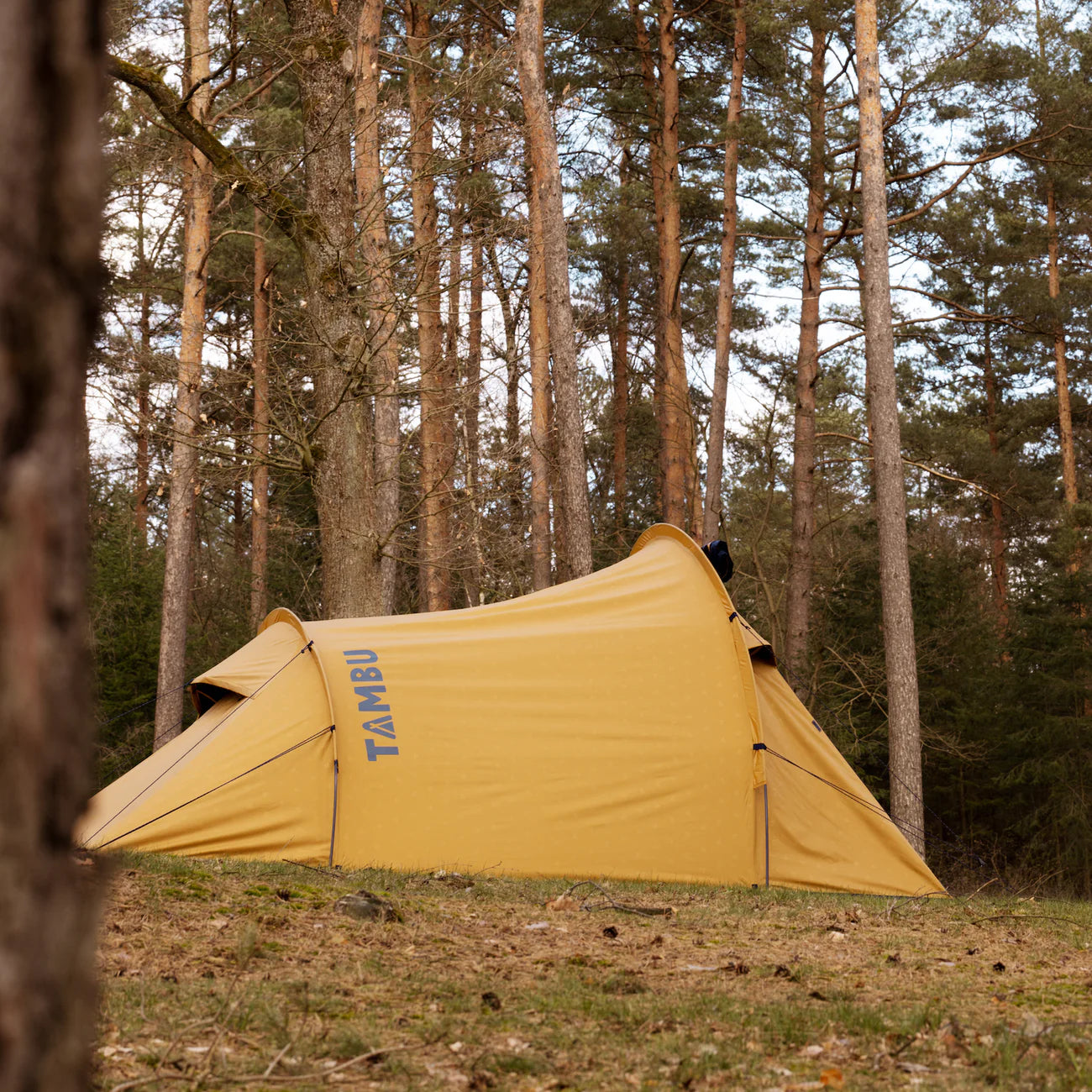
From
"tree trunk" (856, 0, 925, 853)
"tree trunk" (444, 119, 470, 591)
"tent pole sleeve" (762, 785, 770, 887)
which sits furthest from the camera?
"tree trunk" (856, 0, 925, 853)

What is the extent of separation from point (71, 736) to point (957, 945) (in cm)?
419

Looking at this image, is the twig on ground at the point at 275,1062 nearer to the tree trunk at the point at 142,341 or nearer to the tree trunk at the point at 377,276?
the tree trunk at the point at 377,276

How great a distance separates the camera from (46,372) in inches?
37.9

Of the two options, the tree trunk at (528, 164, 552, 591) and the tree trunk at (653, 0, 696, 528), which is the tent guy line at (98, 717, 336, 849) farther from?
the tree trunk at (653, 0, 696, 528)

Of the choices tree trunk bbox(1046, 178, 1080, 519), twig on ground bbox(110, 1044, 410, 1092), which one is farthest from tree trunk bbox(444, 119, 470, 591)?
tree trunk bbox(1046, 178, 1080, 519)

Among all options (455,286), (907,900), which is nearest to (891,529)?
(455,286)

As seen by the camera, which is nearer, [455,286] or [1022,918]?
[1022,918]

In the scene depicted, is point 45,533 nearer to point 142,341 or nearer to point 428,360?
point 428,360

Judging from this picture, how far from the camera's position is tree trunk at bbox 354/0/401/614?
887 cm

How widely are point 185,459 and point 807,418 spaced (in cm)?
829

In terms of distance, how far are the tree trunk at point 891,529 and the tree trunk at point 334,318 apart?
4.97 m

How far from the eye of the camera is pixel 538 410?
654 inches

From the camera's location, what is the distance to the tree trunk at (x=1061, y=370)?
62.3 ft

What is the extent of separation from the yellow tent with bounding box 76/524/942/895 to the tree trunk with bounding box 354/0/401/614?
2.60m
